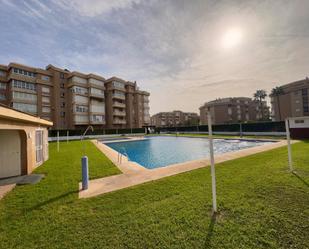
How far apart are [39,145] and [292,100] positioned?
2917 inches

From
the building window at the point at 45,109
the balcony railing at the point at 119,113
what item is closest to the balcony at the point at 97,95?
the balcony railing at the point at 119,113

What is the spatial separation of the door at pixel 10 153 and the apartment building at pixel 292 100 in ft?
238

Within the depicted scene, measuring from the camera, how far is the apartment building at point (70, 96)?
3503 centimetres

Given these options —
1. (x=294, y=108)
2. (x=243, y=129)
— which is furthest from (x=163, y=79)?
(x=294, y=108)

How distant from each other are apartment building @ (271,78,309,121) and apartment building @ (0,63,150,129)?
5442 cm

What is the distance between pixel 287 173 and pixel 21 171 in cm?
1254

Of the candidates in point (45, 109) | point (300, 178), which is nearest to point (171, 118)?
point (45, 109)

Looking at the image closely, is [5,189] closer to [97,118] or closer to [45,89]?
[45,89]

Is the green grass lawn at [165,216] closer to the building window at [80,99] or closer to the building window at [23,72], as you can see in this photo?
the building window at [80,99]

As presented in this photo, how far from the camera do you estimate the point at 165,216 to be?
400 centimetres

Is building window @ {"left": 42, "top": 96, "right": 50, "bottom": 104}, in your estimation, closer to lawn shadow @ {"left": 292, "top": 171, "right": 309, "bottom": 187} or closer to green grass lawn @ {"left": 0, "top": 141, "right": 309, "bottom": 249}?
green grass lawn @ {"left": 0, "top": 141, "right": 309, "bottom": 249}

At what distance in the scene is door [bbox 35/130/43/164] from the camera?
34.1 feet

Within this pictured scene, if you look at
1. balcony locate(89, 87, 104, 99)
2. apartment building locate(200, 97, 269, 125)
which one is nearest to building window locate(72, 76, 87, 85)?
balcony locate(89, 87, 104, 99)

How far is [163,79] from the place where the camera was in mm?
20125
